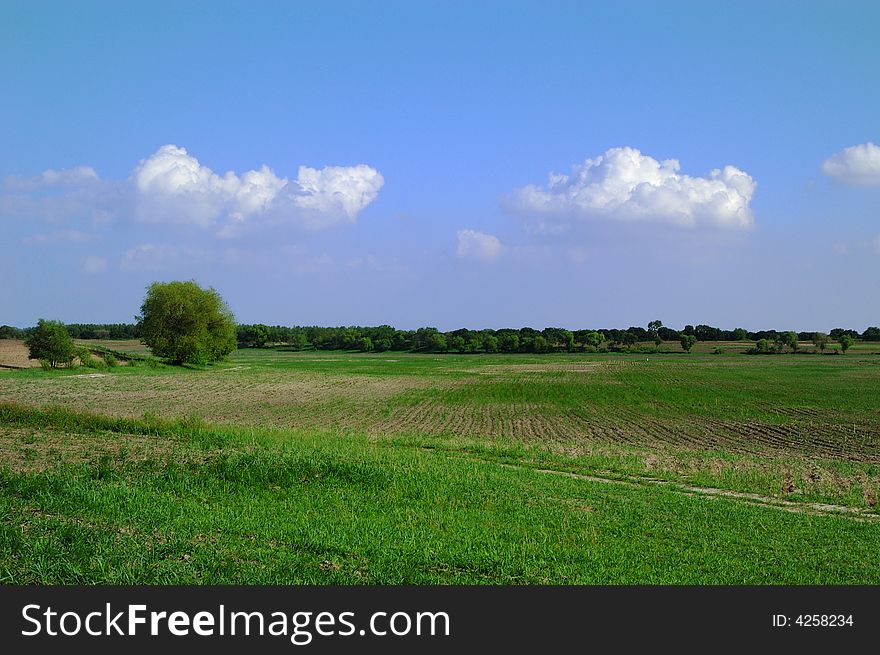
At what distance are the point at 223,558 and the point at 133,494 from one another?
4.88 metres

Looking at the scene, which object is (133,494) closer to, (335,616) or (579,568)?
(335,616)

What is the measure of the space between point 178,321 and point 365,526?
84.0 metres

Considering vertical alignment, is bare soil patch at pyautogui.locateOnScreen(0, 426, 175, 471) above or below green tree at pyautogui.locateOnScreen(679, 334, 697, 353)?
below

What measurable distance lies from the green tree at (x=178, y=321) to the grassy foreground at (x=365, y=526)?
72151 millimetres

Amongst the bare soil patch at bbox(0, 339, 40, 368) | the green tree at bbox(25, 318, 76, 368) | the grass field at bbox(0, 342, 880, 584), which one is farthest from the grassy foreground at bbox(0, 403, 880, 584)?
the bare soil patch at bbox(0, 339, 40, 368)

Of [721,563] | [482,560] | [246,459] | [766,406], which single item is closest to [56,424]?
[246,459]

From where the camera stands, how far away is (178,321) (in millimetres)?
89938

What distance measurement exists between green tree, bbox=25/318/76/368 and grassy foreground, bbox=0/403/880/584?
193 ft

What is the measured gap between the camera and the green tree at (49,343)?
72.5 meters

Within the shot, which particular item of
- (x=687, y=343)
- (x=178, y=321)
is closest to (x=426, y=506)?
(x=178, y=321)

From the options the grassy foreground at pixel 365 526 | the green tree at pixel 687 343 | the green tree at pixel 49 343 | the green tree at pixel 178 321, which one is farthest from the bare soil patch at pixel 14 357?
the green tree at pixel 687 343

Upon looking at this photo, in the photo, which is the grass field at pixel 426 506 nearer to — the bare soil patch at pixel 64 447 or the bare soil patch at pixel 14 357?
the bare soil patch at pixel 64 447

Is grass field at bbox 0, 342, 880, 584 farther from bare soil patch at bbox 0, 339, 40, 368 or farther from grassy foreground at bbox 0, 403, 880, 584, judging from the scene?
bare soil patch at bbox 0, 339, 40, 368

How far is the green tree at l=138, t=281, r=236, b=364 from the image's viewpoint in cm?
8906
